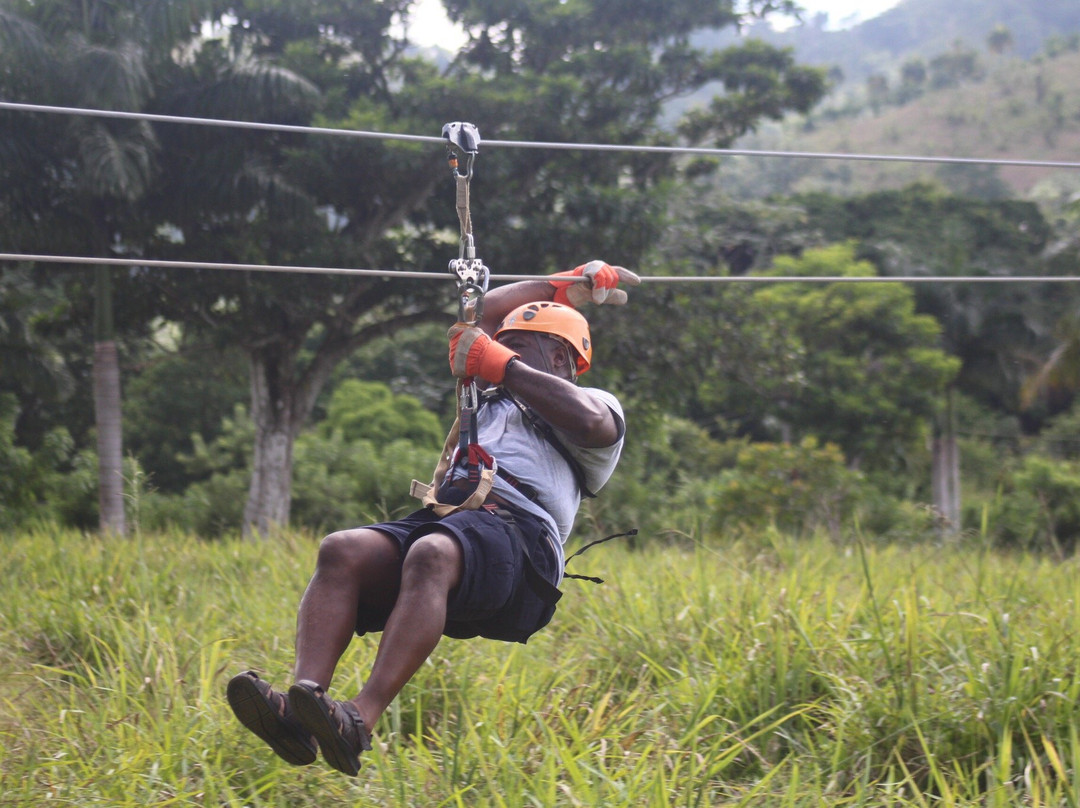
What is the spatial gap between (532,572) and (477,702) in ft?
4.69

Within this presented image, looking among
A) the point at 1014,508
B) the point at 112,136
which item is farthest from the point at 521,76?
the point at 1014,508

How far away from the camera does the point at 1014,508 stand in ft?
48.2

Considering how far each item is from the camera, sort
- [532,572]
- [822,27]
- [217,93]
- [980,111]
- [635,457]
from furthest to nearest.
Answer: [822,27] → [980,111] → [635,457] → [217,93] → [532,572]

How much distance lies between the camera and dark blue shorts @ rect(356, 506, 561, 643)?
3010mm

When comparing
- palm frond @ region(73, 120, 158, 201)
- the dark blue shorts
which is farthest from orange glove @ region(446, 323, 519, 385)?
palm frond @ region(73, 120, 158, 201)

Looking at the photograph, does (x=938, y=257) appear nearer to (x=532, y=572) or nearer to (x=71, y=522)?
(x=71, y=522)

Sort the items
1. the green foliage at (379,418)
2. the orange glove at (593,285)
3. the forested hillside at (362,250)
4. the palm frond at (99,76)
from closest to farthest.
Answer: the orange glove at (593,285), the palm frond at (99,76), the forested hillside at (362,250), the green foliage at (379,418)

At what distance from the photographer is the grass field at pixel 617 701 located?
360 cm

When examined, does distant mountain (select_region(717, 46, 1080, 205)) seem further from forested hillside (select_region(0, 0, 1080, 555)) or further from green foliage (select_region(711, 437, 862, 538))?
green foliage (select_region(711, 437, 862, 538))

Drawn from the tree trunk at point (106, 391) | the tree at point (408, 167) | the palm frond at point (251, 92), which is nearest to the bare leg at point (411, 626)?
the tree trunk at point (106, 391)

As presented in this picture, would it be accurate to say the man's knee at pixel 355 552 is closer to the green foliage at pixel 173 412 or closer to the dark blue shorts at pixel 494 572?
the dark blue shorts at pixel 494 572

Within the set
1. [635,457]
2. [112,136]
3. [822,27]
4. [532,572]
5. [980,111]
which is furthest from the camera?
[822,27]

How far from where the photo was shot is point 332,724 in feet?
8.93

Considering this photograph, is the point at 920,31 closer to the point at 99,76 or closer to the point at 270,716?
the point at 99,76
